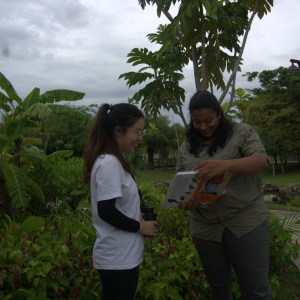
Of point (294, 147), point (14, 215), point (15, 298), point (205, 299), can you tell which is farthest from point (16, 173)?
point (294, 147)

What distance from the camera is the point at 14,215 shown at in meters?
5.15

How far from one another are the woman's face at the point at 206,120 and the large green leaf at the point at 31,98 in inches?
177

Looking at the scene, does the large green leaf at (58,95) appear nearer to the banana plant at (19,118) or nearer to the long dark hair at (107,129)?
the banana plant at (19,118)

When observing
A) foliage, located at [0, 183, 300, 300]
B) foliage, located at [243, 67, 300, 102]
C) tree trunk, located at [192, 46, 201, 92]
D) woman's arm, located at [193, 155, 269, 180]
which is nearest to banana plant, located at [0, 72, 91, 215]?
foliage, located at [0, 183, 300, 300]

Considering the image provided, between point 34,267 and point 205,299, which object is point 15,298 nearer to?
point 34,267

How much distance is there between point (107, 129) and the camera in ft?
5.88

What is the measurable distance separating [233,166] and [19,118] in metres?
4.51

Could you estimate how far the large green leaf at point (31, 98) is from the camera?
572 cm

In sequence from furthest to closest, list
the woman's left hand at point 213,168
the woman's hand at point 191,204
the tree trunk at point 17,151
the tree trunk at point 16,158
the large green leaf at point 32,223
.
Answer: the tree trunk at point 17,151, the tree trunk at point 16,158, the large green leaf at point 32,223, the woman's hand at point 191,204, the woman's left hand at point 213,168

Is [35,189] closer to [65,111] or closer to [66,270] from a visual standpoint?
[65,111]

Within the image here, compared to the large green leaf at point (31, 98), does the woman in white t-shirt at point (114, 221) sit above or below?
below

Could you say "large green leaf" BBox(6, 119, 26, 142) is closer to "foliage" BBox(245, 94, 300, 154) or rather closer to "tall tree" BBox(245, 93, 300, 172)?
"tall tree" BBox(245, 93, 300, 172)

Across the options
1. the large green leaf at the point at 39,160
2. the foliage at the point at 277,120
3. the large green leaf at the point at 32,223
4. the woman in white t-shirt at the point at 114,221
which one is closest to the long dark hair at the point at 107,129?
the woman in white t-shirt at the point at 114,221

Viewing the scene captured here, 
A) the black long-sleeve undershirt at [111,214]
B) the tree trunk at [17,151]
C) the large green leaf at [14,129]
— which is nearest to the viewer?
the black long-sleeve undershirt at [111,214]
